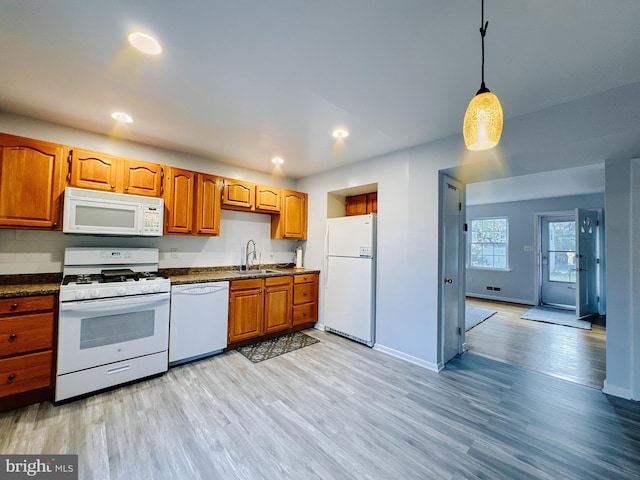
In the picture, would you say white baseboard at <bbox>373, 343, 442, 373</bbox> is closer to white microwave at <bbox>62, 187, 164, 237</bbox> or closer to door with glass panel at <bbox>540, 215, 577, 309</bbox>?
white microwave at <bbox>62, 187, 164, 237</bbox>

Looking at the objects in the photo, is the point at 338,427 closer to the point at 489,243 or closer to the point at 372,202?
the point at 372,202

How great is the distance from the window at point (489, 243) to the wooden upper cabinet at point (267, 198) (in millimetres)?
5739

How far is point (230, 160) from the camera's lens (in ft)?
12.0

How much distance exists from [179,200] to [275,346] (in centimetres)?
215

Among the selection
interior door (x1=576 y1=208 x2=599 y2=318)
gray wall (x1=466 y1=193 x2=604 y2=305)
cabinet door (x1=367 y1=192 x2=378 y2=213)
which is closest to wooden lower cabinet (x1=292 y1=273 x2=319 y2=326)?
cabinet door (x1=367 y1=192 x2=378 y2=213)

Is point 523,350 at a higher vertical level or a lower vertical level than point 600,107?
lower

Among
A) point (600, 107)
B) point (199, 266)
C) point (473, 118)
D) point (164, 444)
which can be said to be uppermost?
point (600, 107)

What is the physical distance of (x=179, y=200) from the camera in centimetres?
309

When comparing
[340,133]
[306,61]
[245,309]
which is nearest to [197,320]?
[245,309]

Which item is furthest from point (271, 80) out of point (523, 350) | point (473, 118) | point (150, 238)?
point (523, 350)

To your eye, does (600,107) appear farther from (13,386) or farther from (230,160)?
(13,386)

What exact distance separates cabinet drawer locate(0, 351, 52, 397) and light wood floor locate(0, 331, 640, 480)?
7.2 inches

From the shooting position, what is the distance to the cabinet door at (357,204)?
162 inches

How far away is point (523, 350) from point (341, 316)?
2377mm
